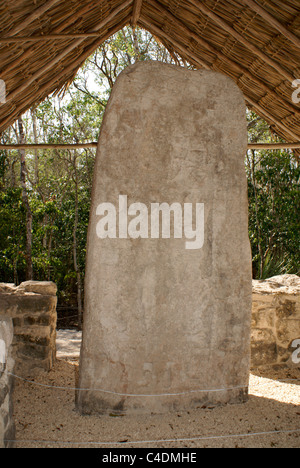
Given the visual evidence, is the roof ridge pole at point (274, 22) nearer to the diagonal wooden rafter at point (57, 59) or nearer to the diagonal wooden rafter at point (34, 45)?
the diagonal wooden rafter at point (57, 59)

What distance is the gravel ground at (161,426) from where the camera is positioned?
7.54 feet

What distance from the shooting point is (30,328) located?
11.6 feet

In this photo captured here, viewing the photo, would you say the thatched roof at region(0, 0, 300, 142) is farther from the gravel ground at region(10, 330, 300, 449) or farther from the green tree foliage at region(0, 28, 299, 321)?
the green tree foliage at region(0, 28, 299, 321)

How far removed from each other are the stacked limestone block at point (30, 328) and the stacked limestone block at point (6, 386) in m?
1.32

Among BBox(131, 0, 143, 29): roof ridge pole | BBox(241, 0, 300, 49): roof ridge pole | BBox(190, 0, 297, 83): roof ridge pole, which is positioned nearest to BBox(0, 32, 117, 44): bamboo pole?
BBox(131, 0, 143, 29): roof ridge pole

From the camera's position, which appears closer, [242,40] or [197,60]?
[242,40]

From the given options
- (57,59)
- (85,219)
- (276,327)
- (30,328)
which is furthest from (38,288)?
(85,219)

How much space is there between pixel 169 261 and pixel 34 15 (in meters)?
1.76

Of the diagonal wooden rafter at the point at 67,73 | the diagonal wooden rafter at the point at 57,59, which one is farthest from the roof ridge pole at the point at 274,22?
the diagonal wooden rafter at the point at 67,73

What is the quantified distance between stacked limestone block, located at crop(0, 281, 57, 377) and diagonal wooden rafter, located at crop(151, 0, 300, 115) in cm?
237

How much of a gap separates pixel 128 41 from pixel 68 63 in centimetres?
610

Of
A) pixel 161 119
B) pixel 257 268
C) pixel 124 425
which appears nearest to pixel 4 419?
pixel 124 425

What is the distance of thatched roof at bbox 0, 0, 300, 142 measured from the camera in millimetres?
2840

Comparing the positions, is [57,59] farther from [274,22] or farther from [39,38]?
[274,22]
